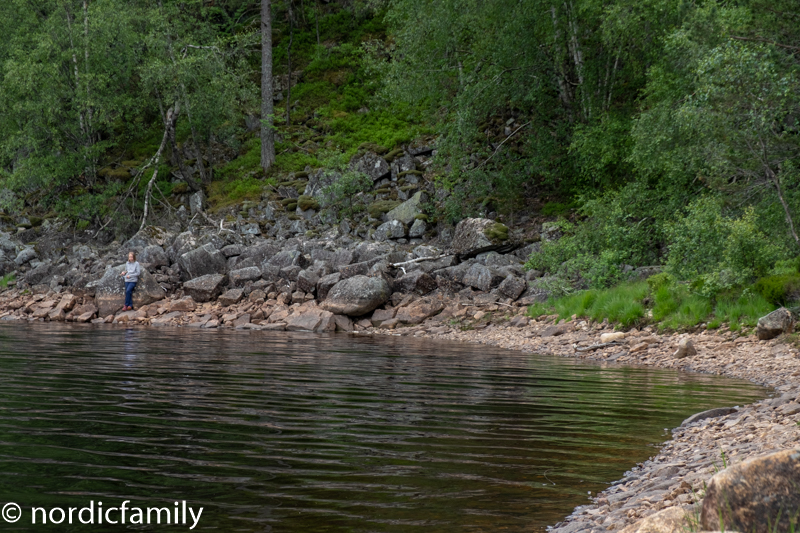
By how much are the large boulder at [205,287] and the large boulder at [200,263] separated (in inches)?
38.3

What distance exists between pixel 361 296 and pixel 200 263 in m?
8.34

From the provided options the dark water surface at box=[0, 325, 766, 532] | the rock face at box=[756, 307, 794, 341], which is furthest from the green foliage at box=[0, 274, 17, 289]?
the rock face at box=[756, 307, 794, 341]

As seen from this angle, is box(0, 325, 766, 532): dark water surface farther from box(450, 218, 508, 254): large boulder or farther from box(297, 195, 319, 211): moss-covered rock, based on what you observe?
box(297, 195, 319, 211): moss-covered rock

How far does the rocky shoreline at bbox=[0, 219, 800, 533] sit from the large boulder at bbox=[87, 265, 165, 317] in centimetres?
4

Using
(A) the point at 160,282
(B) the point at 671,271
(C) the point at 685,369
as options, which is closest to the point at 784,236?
(B) the point at 671,271

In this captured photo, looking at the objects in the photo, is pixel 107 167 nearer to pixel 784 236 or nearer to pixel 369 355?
pixel 369 355

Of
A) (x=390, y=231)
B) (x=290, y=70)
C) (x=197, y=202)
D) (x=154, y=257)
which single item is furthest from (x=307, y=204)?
(x=290, y=70)

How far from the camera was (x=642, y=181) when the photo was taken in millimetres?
20516

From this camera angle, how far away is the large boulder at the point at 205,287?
2492 cm

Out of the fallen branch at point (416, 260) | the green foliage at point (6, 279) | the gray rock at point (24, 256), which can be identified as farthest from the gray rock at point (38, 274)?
the fallen branch at point (416, 260)

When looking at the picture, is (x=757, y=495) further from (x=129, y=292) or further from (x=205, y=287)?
(x=129, y=292)

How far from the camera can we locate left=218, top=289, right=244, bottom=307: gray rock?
2427cm

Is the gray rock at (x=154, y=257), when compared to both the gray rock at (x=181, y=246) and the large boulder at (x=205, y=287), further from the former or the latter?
the large boulder at (x=205, y=287)

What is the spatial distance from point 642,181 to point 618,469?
16432mm
